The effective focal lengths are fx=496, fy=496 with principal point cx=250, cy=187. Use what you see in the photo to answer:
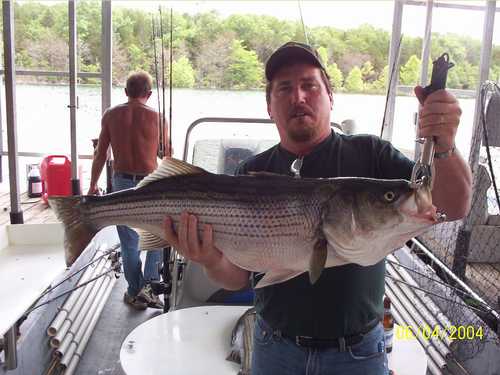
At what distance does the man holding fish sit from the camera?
A: 4.38 feet

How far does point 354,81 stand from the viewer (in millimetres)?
4984

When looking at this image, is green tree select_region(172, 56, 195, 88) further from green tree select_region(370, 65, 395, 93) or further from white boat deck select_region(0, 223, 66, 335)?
white boat deck select_region(0, 223, 66, 335)

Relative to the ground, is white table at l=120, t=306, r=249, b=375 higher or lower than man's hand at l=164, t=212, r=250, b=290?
lower

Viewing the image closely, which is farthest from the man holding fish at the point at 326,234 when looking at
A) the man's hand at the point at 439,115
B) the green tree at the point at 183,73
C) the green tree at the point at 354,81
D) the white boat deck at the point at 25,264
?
the green tree at the point at 183,73

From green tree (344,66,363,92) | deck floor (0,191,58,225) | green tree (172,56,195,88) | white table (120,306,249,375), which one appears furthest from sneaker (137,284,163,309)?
green tree (344,66,363,92)

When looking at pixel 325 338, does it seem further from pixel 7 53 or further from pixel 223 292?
pixel 7 53

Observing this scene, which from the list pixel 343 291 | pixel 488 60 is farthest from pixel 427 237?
pixel 343 291

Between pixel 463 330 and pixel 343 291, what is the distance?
2265 millimetres

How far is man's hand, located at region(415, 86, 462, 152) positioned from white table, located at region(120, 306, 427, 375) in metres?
1.50

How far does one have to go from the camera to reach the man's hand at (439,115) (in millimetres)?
1229

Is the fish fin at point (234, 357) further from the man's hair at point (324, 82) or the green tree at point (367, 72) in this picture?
the green tree at point (367, 72)

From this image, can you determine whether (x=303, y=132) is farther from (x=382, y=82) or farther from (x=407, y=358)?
(x=382, y=82)

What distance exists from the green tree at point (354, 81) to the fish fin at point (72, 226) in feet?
11.9

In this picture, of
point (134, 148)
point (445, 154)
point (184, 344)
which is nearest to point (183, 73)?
point (134, 148)
